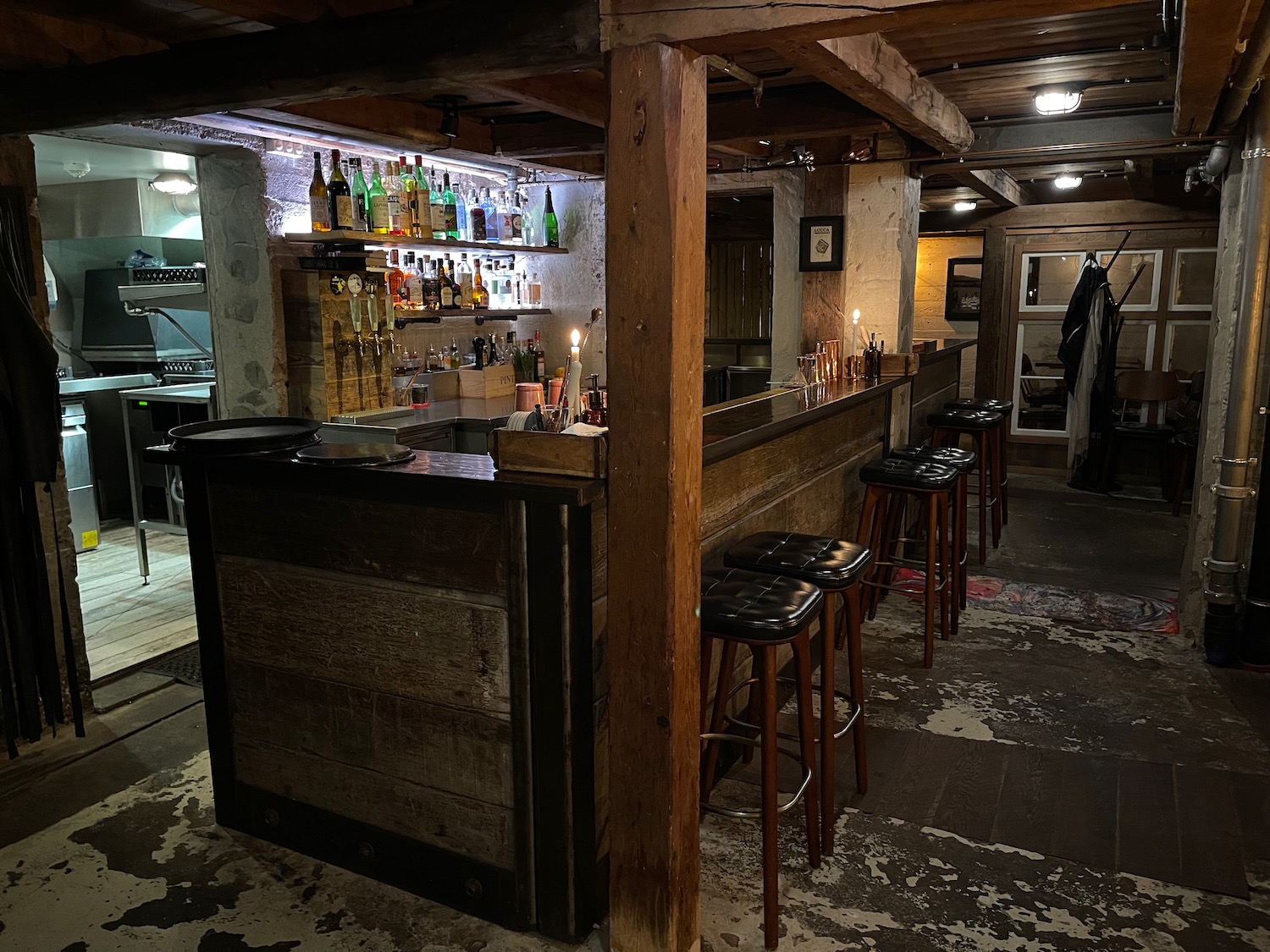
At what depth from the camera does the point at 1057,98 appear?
12.7ft

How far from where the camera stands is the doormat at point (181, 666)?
3.67m

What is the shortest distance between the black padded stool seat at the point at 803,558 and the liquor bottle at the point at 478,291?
10.0 feet

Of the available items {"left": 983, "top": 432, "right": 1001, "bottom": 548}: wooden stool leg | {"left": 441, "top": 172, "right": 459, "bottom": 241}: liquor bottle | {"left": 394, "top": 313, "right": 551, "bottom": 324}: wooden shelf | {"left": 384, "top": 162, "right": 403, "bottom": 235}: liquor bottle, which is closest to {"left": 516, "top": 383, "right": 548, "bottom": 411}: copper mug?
{"left": 394, "top": 313, "right": 551, "bottom": 324}: wooden shelf

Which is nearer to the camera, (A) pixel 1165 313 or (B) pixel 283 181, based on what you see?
(B) pixel 283 181

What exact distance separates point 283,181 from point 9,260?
4.76ft

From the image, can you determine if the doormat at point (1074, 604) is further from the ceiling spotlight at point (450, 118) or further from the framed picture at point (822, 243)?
the ceiling spotlight at point (450, 118)

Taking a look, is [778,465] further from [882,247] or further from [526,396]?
[882,247]

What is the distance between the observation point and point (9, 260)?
2.89m

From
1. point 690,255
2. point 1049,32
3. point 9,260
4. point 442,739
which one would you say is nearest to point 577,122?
point 1049,32

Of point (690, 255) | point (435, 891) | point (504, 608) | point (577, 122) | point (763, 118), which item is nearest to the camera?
point (690, 255)

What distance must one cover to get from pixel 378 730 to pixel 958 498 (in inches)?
111

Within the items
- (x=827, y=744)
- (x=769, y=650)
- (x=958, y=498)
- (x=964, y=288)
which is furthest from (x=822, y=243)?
(x=964, y=288)

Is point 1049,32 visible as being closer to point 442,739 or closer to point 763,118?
point 763,118

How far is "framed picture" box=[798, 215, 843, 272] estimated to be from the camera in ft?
16.2
